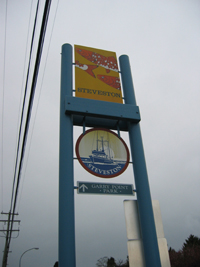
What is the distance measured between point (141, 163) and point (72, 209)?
7.37ft

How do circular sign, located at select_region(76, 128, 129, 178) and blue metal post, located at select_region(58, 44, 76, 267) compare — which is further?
circular sign, located at select_region(76, 128, 129, 178)

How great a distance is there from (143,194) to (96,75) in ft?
12.9

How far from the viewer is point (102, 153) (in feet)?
20.8

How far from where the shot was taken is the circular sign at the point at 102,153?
6035 millimetres

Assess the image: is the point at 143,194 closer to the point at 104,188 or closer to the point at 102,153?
the point at 104,188

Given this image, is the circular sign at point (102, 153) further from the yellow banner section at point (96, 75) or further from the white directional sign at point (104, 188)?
the yellow banner section at point (96, 75)

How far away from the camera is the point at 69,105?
6531 millimetres

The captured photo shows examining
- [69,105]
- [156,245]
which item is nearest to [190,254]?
[156,245]

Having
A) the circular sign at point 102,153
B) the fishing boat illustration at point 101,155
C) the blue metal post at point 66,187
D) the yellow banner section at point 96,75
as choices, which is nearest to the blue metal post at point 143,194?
the circular sign at point 102,153

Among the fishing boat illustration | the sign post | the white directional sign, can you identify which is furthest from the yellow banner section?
the white directional sign

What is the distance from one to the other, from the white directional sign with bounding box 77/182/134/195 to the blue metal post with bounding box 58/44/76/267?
0.83ft

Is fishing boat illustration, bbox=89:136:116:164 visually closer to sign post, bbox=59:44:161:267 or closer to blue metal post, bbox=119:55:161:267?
sign post, bbox=59:44:161:267

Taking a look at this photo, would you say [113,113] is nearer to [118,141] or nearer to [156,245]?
[118,141]

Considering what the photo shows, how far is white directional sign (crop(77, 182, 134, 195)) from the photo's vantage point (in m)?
5.48
